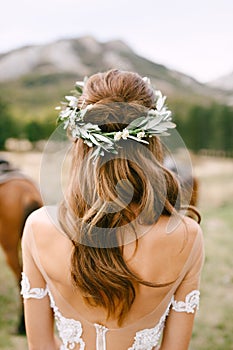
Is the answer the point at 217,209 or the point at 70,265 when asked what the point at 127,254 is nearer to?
the point at 70,265

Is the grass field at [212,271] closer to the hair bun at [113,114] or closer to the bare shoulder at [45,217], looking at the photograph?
the bare shoulder at [45,217]

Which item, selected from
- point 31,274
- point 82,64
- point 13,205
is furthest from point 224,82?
point 31,274

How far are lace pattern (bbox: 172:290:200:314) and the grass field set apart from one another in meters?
1.57

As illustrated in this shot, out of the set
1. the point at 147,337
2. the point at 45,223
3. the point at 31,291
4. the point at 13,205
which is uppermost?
the point at 45,223

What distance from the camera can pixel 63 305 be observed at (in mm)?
1069

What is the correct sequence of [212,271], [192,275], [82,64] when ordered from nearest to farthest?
[192,275], [212,271], [82,64]

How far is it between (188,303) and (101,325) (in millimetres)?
217

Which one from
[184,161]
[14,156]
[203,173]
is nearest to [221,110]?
[203,173]

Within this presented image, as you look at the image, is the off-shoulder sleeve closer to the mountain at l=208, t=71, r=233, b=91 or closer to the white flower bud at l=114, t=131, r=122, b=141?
the white flower bud at l=114, t=131, r=122, b=141

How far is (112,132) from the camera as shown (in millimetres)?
972

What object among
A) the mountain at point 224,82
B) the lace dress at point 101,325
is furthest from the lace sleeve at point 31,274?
the mountain at point 224,82

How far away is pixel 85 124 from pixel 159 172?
7.5 inches

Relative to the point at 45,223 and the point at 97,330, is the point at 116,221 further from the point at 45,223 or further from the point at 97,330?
the point at 97,330

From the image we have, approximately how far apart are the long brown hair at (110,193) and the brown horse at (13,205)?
1.50 meters
